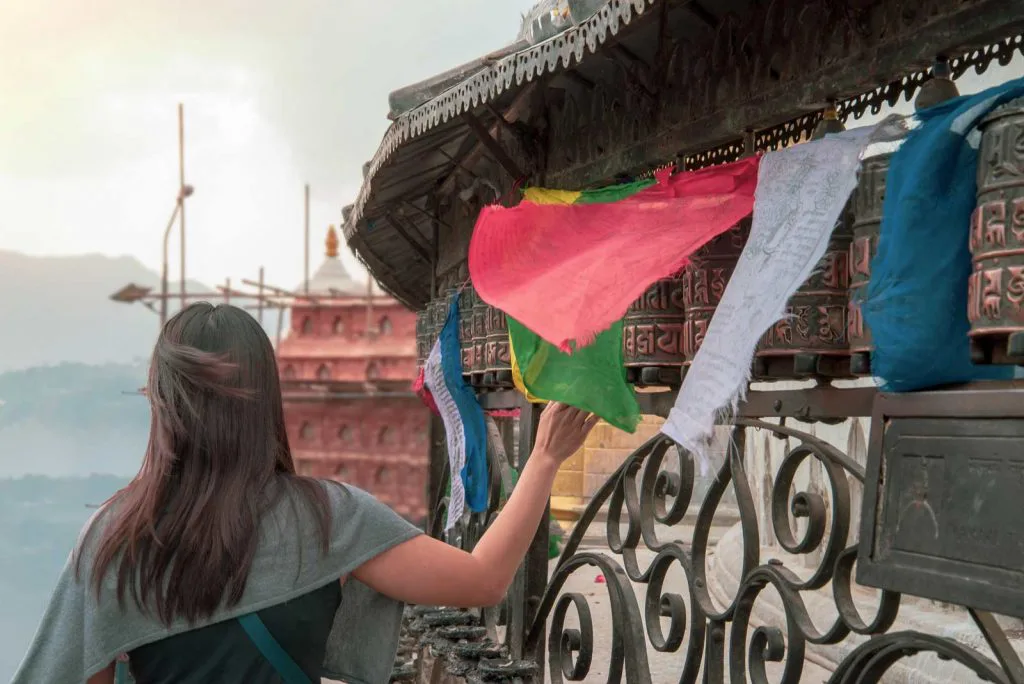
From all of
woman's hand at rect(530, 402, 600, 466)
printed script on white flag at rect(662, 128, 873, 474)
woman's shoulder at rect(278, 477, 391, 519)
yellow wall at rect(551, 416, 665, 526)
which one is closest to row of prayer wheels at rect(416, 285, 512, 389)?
woman's hand at rect(530, 402, 600, 466)

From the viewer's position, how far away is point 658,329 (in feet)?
8.83

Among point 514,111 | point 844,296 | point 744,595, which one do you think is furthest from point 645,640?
point 844,296

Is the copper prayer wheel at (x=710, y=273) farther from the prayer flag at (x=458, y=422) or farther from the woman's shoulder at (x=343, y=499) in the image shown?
the prayer flag at (x=458, y=422)

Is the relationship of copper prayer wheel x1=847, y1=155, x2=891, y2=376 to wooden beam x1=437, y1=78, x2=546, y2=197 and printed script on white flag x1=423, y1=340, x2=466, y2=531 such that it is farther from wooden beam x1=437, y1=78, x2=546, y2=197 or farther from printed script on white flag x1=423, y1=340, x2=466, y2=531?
printed script on white flag x1=423, y1=340, x2=466, y2=531

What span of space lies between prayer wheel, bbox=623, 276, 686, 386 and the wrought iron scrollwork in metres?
0.23

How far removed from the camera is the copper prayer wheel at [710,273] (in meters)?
2.45

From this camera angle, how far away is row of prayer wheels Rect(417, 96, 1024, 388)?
5.40ft

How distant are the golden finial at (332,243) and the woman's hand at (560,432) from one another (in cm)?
2698

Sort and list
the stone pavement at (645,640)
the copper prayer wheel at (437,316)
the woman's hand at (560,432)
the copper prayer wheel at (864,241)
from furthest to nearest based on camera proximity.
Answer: the stone pavement at (645,640) → the copper prayer wheel at (437,316) → the woman's hand at (560,432) → the copper prayer wheel at (864,241)

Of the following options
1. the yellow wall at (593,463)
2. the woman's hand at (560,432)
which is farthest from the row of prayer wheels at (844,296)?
the yellow wall at (593,463)

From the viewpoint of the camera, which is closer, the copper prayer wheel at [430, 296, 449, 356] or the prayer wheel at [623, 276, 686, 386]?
the prayer wheel at [623, 276, 686, 386]

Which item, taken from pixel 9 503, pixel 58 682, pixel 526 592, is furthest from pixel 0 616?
pixel 58 682

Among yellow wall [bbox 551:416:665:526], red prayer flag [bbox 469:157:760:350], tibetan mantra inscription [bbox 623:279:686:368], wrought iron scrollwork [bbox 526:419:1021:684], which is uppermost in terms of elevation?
red prayer flag [bbox 469:157:760:350]

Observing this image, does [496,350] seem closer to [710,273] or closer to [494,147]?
[494,147]
